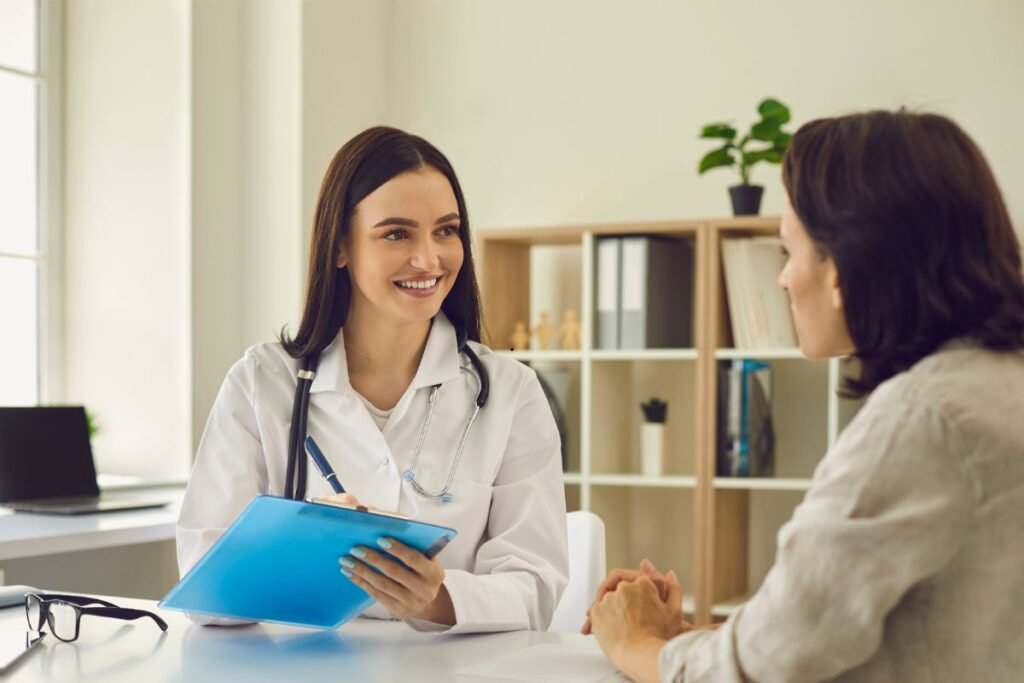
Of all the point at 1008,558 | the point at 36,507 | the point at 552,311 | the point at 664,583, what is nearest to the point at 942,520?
the point at 1008,558

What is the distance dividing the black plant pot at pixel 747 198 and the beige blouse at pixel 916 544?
2.35 meters

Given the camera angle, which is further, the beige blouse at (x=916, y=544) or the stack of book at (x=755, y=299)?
the stack of book at (x=755, y=299)

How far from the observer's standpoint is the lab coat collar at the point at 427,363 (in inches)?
72.7

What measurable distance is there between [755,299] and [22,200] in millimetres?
2124

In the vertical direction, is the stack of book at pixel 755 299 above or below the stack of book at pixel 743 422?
above

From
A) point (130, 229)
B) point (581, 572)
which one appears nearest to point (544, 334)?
point (130, 229)

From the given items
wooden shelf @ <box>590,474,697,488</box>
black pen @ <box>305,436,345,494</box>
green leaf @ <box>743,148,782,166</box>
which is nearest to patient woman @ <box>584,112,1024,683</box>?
black pen @ <box>305,436,345,494</box>

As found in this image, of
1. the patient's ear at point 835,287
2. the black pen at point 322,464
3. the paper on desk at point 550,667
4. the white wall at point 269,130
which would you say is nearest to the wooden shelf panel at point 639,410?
the white wall at point 269,130

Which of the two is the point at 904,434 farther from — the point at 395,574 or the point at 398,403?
the point at 398,403

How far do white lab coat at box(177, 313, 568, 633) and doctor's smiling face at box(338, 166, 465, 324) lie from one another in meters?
0.10

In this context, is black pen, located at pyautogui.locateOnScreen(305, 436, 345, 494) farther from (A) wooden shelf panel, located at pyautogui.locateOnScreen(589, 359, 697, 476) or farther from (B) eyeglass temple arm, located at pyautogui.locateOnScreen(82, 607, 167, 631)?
(A) wooden shelf panel, located at pyautogui.locateOnScreen(589, 359, 697, 476)

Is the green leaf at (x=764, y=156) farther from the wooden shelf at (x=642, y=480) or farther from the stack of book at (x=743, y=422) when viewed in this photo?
the wooden shelf at (x=642, y=480)

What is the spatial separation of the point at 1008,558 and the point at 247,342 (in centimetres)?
309

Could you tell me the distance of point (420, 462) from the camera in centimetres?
180
